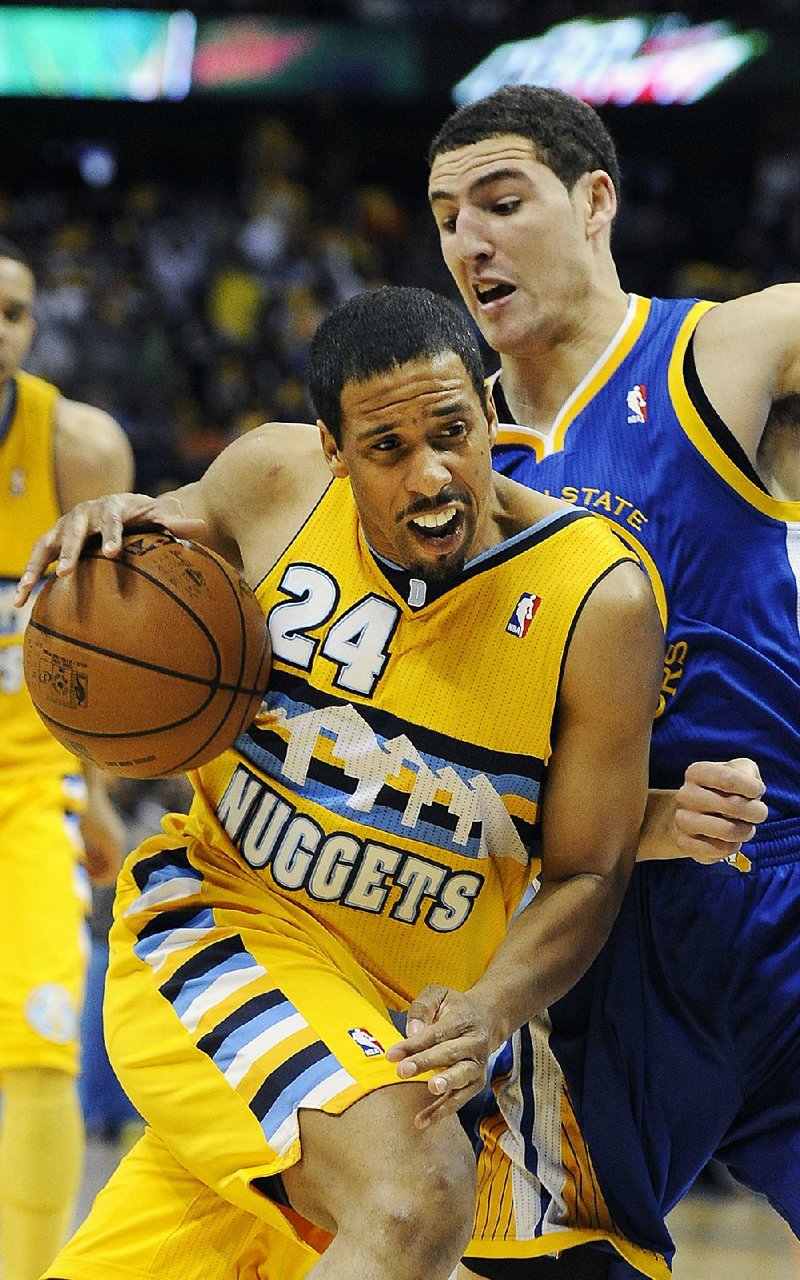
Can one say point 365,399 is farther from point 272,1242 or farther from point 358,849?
point 272,1242

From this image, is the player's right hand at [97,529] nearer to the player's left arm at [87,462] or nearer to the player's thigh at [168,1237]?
the player's thigh at [168,1237]

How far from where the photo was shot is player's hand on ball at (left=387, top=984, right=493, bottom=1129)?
214cm

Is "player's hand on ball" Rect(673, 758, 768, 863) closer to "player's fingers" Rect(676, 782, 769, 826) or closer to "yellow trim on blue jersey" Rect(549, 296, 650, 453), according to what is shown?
"player's fingers" Rect(676, 782, 769, 826)

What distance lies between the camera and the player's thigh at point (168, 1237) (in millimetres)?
2521

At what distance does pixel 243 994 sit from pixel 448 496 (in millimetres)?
817

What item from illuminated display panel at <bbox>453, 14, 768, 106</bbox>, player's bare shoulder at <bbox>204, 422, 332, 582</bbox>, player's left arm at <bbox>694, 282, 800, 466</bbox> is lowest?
player's bare shoulder at <bbox>204, 422, 332, 582</bbox>

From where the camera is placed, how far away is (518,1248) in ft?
9.87

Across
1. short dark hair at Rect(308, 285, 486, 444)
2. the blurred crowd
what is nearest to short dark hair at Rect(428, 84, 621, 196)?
short dark hair at Rect(308, 285, 486, 444)

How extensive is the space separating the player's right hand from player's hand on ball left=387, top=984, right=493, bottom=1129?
0.86m

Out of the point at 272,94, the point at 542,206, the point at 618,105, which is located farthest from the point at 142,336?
the point at 542,206

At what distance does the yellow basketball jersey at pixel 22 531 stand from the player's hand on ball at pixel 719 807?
2191 mm

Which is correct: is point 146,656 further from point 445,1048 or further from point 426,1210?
point 426,1210

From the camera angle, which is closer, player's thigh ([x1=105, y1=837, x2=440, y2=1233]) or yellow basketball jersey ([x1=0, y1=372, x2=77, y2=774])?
player's thigh ([x1=105, y1=837, x2=440, y2=1233])

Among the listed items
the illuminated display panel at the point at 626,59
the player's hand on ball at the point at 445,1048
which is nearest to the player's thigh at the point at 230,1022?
the player's hand on ball at the point at 445,1048
